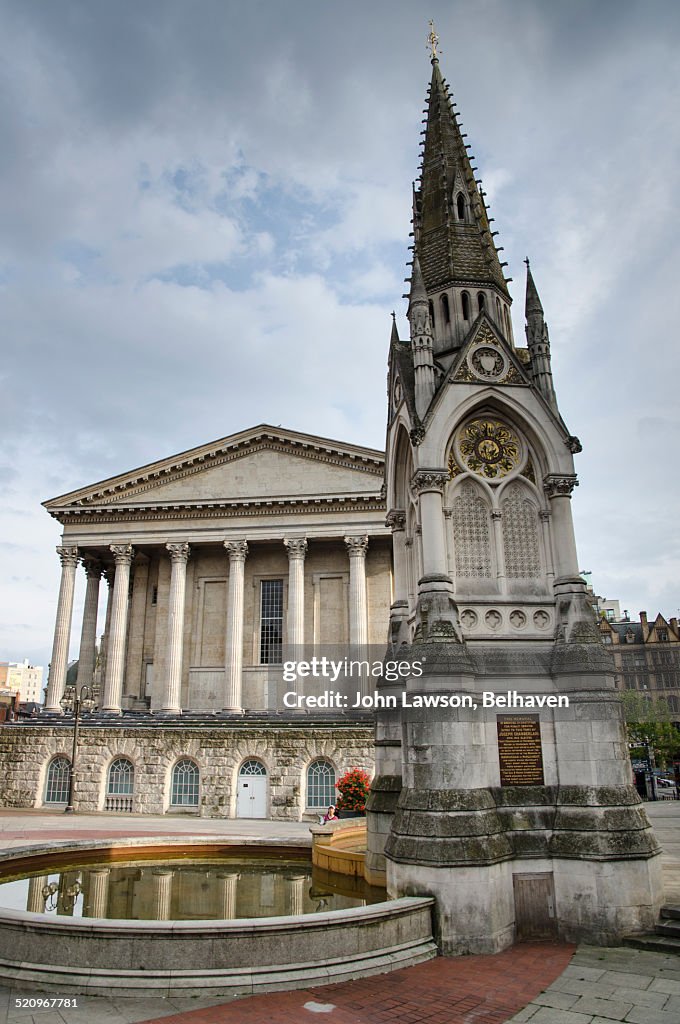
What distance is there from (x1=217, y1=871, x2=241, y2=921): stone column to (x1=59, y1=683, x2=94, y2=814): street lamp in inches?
949

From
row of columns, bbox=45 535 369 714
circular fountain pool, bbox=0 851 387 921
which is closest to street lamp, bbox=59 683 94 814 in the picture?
row of columns, bbox=45 535 369 714

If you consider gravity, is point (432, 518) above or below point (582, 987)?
above

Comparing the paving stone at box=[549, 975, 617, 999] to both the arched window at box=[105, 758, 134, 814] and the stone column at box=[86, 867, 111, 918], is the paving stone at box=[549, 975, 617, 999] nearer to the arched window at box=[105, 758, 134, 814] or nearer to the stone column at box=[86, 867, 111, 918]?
the stone column at box=[86, 867, 111, 918]

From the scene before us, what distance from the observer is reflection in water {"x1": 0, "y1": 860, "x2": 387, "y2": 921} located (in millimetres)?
9773

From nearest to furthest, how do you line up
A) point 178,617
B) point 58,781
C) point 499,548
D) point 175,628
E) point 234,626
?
point 499,548, point 58,781, point 234,626, point 175,628, point 178,617

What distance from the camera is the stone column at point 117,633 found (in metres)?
45.2

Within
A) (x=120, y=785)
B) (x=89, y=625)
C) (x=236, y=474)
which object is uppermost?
(x=236, y=474)

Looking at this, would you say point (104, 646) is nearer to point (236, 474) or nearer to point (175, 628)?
point (175, 628)

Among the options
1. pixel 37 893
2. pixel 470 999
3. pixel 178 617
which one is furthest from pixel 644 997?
pixel 178 617

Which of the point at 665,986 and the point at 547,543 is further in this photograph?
the point at 547,543

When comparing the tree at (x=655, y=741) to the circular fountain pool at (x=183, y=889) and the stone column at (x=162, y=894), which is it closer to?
the circular fountain pool at (x=183, y=889)

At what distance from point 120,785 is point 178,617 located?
12.9 m

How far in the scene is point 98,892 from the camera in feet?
36.4

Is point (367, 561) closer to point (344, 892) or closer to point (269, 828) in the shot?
point (269, 828)
